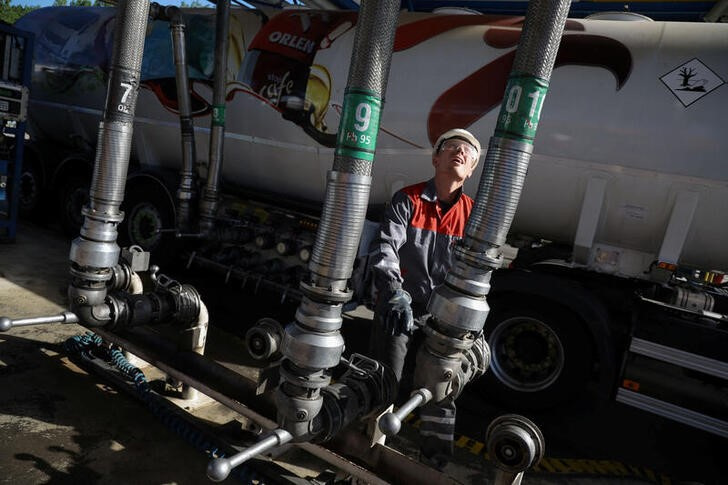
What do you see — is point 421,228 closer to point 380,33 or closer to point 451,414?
point 451,414

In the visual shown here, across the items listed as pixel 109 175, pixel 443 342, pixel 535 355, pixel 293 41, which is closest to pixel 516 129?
pixel 443 342

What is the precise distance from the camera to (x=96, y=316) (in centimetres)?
251

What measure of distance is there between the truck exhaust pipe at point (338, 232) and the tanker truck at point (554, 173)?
4.58 ft

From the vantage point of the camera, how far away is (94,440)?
2701 mm

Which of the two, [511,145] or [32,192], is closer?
[511,145]

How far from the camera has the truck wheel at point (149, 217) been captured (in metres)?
5.55

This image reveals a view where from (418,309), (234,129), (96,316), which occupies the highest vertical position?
(234,129)

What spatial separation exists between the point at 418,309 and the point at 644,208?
6.60 ft

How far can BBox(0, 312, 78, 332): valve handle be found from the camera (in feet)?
6.65

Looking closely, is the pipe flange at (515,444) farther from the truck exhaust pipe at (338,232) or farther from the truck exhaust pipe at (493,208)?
the truck exhaust pipe at (338,232)

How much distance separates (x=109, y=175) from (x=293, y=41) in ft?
8.89

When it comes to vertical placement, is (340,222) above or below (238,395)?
above

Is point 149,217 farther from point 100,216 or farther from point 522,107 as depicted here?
point 522,107

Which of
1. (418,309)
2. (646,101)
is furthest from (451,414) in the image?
(646,101)
